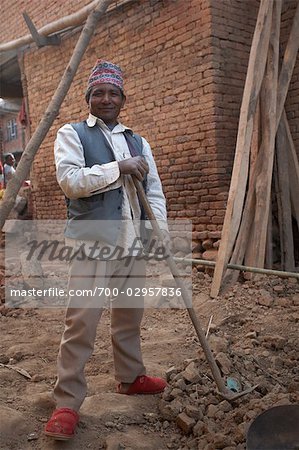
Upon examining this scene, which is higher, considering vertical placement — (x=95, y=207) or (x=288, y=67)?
(x=288, y=67)

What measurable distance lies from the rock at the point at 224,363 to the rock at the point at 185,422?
0.57 m

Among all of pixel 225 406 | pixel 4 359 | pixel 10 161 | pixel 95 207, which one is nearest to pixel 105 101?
pixel 95 207

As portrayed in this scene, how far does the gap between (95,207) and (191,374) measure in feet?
4.17

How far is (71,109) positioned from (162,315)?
13.5 ft

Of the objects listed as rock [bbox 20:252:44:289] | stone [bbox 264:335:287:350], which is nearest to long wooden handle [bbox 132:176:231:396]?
stone [bbox 264:335:287:350]

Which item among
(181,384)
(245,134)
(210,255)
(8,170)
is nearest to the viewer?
(181,384)

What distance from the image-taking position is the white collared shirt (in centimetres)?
223

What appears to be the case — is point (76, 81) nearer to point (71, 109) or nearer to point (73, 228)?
point (71, 109)

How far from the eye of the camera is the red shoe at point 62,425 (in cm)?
213

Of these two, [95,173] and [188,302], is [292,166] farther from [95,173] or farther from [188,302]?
[95,173]

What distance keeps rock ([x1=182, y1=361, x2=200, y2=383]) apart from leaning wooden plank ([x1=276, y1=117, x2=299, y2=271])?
2734 millimetres

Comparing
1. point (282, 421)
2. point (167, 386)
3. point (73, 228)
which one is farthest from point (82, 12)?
point (282, 421)

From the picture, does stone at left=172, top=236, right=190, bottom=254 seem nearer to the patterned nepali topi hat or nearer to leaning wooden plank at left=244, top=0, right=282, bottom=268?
leaning wooden plank at left=244, top=0, right=282, bottom=268

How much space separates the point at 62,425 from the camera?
2148 mm
